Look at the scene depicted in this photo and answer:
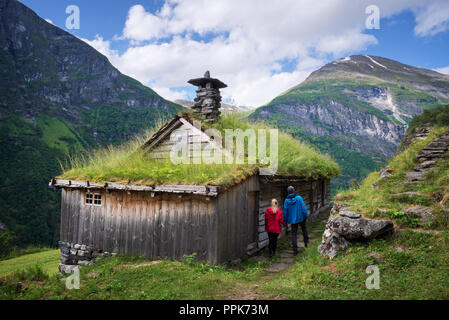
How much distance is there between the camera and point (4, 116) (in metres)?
79.0

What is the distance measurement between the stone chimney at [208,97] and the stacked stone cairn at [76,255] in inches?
272

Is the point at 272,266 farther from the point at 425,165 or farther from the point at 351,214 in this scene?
the point at 425,165

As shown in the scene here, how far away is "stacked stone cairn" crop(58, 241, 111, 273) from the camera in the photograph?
9.97 m

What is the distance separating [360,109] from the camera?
90.1 m

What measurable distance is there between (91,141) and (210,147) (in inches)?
3652

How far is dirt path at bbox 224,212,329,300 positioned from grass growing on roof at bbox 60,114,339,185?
2726 mm

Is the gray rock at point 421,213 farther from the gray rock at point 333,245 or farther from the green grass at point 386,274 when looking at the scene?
the gray rock at point 333,245

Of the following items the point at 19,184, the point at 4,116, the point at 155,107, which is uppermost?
the point at 155,107

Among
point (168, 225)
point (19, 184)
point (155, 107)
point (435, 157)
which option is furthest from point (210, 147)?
point (155, 107)

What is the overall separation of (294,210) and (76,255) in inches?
342

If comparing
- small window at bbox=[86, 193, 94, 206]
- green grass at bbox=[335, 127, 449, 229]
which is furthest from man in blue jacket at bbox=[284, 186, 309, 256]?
small window at bbox=[86, 193, 94, 206]

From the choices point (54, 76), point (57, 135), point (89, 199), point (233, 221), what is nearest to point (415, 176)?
point (233, 221)

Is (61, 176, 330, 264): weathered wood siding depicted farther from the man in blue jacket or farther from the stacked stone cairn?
the man in blue jacket
